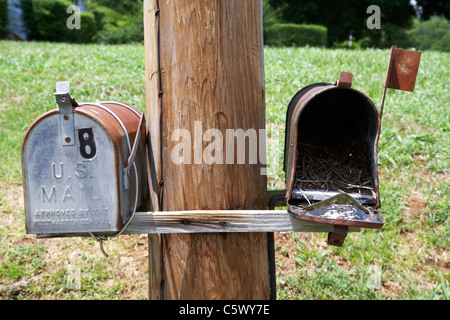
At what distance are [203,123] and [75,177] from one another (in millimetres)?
552

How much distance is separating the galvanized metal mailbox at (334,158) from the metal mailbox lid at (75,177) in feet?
2.40

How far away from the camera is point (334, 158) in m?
2.05

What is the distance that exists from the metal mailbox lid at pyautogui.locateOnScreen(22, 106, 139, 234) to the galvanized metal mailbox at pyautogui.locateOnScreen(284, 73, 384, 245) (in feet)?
2.40

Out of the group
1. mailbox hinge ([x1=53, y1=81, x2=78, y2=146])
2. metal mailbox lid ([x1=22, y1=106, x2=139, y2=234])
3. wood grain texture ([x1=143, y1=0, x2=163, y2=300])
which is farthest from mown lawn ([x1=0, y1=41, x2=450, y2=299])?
mailbox hinge ([x1=53, y1=81, x2=78, y2=146])

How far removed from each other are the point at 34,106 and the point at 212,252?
182 inches

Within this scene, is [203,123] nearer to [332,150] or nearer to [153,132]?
[153,132]

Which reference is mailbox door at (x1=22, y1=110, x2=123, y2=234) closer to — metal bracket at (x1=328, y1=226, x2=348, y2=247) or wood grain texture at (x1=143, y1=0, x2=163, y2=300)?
wood grain texture at (x1=143, y1=0, x2=163, y2=300)

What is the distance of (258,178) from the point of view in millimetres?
1848

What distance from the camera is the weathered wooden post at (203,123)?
66.5 inches

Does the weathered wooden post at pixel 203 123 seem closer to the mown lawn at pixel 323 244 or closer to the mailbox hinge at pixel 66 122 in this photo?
the mailbox hinge at pixel 66 122

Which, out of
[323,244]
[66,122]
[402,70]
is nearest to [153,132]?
[66,122]

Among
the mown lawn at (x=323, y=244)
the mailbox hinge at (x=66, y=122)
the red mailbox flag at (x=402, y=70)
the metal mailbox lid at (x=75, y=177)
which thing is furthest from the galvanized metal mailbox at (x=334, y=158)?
the mown lawn at (x=323, y=244)

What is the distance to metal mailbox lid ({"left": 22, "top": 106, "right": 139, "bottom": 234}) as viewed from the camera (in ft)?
5.06

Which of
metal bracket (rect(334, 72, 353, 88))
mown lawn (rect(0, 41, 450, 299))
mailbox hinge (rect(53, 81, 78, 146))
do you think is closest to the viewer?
mailbox hinge (rect(53, 81, 78, 146))
